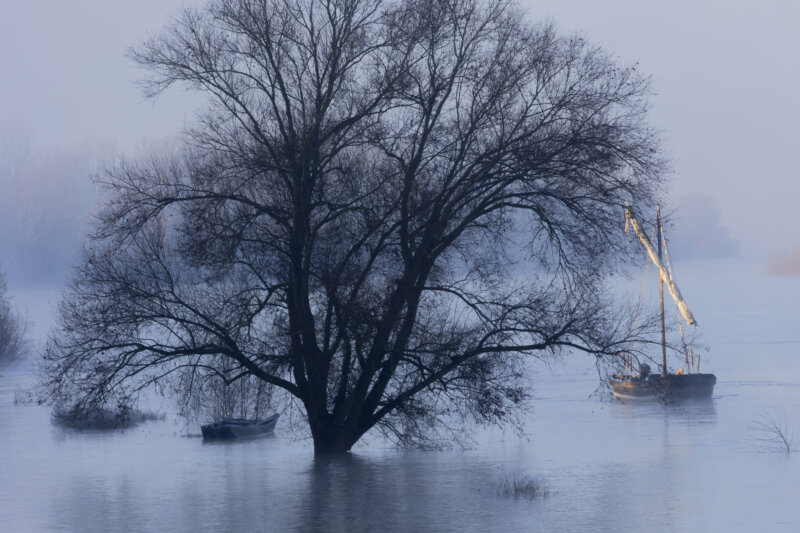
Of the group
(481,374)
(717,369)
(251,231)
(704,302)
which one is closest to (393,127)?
(251,231)

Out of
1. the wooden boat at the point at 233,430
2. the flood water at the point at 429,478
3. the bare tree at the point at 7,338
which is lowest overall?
the flood water at the point at 429,478

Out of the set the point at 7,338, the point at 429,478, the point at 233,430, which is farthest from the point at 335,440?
the point at 7,338

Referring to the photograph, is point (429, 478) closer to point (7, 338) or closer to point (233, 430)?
point (233, 430)

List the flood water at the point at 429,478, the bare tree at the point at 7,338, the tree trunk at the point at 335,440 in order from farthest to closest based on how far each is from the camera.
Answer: the bare tree at the point at 7,338 < the tree trunk at the point at 335,440 < the flood water at the point at 429,478

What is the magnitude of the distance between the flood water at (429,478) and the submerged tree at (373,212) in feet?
8.24

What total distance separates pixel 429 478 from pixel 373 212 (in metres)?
7.14

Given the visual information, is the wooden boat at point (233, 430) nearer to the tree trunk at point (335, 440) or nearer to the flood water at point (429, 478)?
the flood water at point (429, 478)

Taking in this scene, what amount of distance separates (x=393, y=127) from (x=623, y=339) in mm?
7097

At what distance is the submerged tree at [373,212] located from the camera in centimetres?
2430

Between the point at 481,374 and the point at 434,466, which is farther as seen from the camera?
the point at 434,466

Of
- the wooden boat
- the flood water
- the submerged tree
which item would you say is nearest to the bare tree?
the flood water

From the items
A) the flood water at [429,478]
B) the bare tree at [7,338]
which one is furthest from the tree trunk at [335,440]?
the bare tree at [7,338]

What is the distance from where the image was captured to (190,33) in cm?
2523

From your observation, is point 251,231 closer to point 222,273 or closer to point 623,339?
point 222,273
